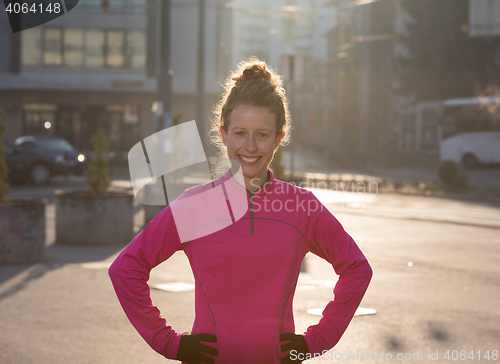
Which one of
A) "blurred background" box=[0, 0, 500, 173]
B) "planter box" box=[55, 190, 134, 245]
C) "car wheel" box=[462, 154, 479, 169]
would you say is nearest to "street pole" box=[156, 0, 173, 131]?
"planter box" box=[55, 190, 134, 245]

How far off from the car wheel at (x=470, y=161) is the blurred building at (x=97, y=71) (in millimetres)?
15770

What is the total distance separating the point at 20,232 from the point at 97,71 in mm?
34764

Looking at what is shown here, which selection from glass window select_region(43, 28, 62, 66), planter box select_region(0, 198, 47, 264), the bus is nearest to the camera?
planter box select_region(0, 198, 47, 264)

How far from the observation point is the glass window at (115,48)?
4166cm

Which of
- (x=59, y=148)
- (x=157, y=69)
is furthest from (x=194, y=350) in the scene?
(x=157, y=69)

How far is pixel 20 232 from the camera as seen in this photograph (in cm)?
827

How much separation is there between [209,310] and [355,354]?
2898mm

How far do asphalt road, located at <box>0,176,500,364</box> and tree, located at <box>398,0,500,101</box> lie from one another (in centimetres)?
3138

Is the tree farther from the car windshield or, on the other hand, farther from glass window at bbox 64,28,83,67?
the car windshield

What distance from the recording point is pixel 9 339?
5.14 metres

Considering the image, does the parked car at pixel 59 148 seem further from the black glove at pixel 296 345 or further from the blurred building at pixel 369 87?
the black glove at pixel 296 345

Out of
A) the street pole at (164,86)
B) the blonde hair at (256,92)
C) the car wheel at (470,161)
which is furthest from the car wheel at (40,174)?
the car wheel at (470,161)

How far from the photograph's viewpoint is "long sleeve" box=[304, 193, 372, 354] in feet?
7.94

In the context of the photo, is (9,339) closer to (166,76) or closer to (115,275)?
(115,275)
